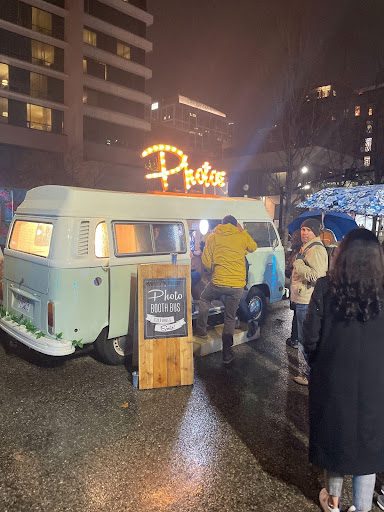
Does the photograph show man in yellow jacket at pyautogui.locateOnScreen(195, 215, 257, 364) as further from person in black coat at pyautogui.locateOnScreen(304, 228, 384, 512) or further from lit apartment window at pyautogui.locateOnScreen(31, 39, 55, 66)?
lit apartment window at pyautogui.locateOnScreen(31, 39, 55, 66)

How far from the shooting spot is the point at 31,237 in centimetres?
551

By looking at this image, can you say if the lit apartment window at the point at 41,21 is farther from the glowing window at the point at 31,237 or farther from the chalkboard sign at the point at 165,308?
the chalkboard sign at the point at 165,308

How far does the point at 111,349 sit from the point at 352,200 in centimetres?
538

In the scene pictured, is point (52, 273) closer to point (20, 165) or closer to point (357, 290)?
point (357, 290)

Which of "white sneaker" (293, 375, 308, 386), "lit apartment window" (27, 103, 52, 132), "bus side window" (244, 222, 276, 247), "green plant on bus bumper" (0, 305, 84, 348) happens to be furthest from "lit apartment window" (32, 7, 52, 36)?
"white sneaker" (293, 375, 308, 386)

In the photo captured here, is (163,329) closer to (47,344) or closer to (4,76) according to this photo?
(47,344)

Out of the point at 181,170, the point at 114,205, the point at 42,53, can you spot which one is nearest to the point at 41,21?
the point at 42,53

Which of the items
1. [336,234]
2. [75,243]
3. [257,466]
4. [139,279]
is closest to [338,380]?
[257,466]

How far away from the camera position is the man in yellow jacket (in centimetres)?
559

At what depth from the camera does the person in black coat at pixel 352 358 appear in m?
2.41

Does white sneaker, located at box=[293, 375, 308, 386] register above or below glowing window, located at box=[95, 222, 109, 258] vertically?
below

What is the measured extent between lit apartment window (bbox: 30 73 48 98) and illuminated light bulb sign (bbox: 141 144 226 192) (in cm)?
2883

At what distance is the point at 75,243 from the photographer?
4.82 meters

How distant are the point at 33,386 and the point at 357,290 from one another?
4020 mm
